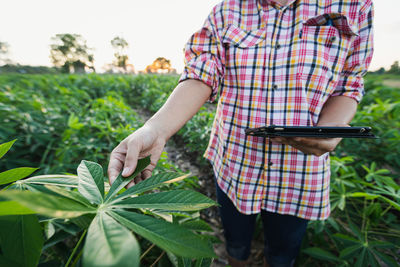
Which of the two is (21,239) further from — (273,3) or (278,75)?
(273,3)

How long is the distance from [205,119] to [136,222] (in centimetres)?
250

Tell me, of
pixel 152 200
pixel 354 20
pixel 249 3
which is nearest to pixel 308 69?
pixel 354 20

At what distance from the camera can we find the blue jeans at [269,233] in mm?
932

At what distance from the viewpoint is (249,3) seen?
83 cm

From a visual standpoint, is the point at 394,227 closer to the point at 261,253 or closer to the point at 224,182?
the point at 261,253

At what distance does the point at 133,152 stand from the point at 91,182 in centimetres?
13

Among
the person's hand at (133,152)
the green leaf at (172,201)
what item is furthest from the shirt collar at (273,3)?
the green leaf at (172,201)

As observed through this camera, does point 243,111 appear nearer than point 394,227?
Yes

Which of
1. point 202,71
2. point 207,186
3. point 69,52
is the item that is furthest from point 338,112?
point 69,52

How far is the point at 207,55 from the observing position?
0.83 metres

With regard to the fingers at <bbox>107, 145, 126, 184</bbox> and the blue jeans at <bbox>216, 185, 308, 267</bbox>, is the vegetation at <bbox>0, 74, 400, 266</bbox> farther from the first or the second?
the fingers at <bbox>107, 145, 126, 184</bbox>

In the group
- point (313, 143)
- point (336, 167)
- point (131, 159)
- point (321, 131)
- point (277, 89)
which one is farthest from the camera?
point (336, 167)

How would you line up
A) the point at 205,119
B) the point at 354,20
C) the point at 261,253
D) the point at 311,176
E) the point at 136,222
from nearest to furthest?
the point at 136,222 → the point at 354,20 → the point at 311,176 → the point at 261,253 → the point at 205,119

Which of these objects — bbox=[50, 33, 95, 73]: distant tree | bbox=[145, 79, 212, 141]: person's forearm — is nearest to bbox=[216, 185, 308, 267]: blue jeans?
bbox=[145, 79, 212, 141]: person's forearm
